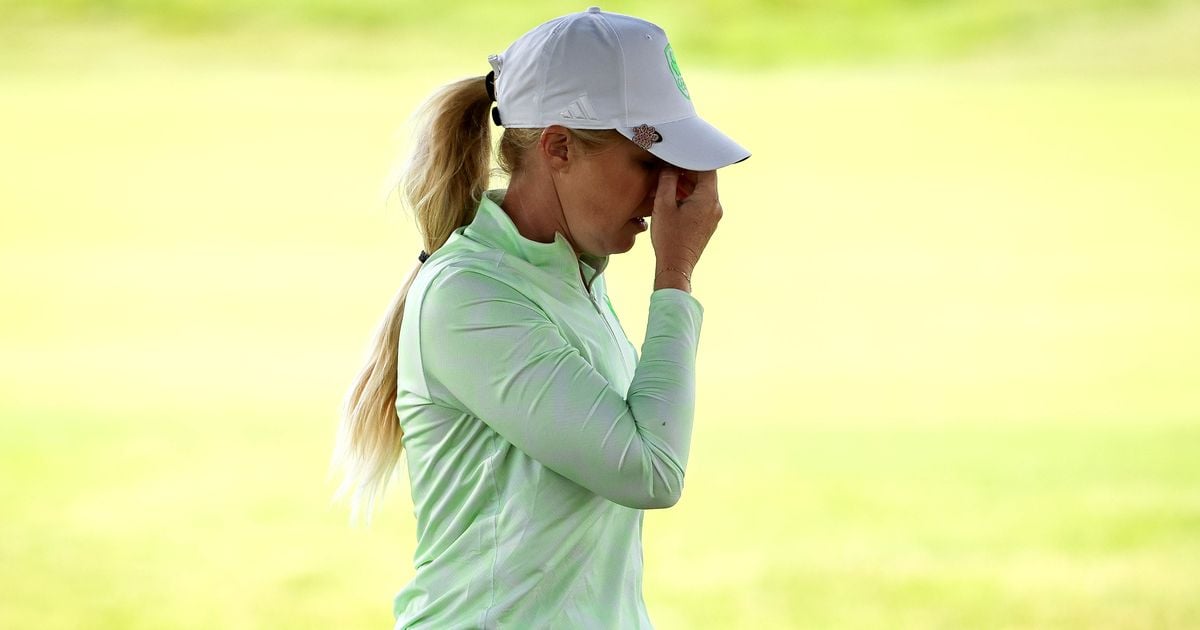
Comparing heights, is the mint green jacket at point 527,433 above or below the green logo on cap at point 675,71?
below

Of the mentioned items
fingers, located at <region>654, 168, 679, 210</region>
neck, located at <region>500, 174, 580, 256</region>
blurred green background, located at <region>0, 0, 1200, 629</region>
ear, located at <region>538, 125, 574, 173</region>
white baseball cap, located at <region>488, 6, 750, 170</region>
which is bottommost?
blurred green background, located at <region>0, 0, 1200, 629</region>

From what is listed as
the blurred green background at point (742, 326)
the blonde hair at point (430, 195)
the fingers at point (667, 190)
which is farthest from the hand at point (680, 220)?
the blurred green background at point (742, 326)

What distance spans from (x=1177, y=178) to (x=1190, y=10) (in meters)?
3.88

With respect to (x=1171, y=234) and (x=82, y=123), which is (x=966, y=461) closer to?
(x=1171, y=234)

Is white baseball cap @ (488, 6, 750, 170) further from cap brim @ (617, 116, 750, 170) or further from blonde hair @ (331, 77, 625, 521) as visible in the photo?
blonde hair @ (331, 77, 625, 521)

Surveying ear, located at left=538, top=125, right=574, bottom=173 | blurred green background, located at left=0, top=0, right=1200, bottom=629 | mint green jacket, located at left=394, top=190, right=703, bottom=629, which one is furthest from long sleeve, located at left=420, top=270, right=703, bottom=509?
blurred green background, located at left=0, top=0, right=1200, bottom=629

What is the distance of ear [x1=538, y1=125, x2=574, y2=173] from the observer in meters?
0.89

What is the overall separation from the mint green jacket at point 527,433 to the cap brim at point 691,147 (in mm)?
90

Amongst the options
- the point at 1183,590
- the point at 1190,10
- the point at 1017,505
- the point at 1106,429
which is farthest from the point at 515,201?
the point at 1190,10

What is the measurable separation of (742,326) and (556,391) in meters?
4.03

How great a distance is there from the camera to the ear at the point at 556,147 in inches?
35.1

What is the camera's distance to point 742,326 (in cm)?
481

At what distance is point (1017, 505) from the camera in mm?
3258

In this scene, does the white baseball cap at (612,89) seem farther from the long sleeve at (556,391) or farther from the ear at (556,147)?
the long sleeve at (556,391)
